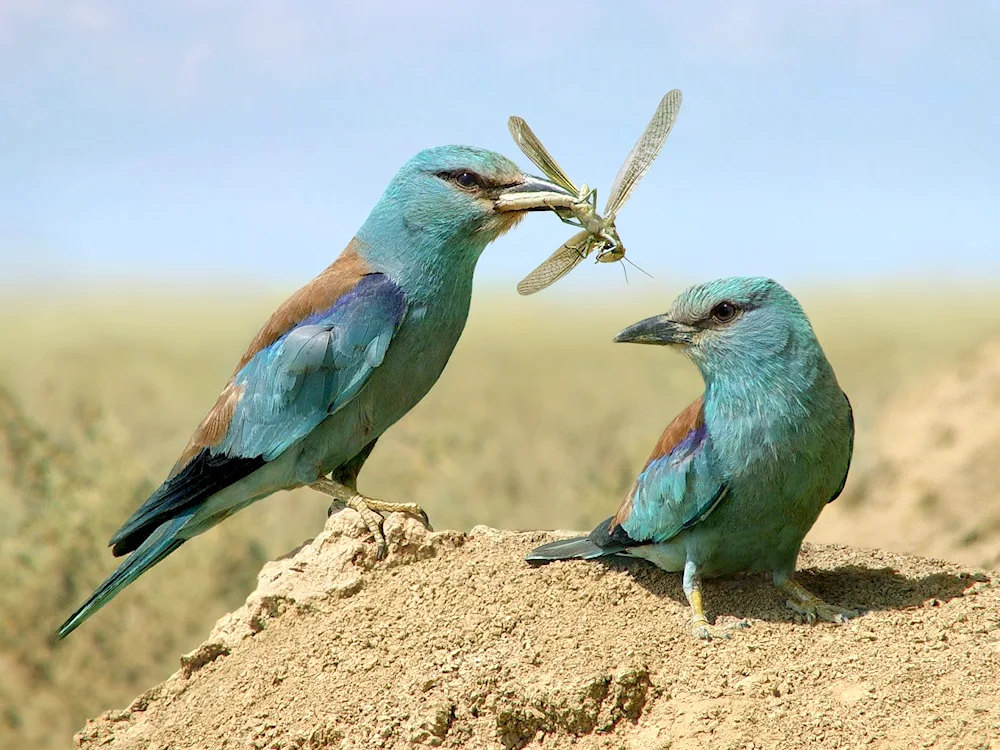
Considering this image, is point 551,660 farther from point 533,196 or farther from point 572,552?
point 533,196

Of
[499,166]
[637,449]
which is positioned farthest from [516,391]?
[499,166]

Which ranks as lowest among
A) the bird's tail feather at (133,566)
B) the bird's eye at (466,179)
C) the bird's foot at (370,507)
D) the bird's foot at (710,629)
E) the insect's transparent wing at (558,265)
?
the bird's foot at (710,629)

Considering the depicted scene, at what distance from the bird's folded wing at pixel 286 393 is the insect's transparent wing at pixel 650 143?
1.19 m

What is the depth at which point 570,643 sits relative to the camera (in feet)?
14.4

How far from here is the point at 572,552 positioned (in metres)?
5.00

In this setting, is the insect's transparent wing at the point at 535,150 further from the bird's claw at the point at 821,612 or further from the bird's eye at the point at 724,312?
the bird's claw at the point at 821,612

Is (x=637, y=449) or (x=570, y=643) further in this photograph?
(x=637, y=449)

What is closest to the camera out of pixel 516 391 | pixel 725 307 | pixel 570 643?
pixel 570 643

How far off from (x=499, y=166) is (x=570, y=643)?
90.8 inches

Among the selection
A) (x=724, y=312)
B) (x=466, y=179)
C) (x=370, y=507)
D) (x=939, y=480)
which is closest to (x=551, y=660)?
(x=370, y=507)

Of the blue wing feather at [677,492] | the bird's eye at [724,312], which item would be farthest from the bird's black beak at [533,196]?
the blue wing feather at [677,492]

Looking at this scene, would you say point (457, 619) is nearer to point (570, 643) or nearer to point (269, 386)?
point (570, 643)

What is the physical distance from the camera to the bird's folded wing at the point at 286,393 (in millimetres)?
5309

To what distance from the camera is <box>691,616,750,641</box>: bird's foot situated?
14.5 ft
